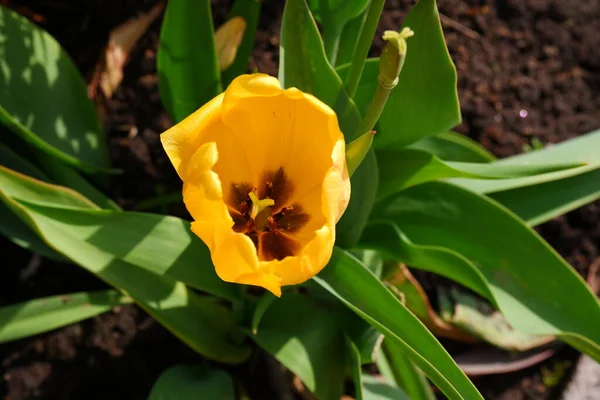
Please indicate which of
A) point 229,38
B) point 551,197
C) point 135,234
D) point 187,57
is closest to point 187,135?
point 135,234

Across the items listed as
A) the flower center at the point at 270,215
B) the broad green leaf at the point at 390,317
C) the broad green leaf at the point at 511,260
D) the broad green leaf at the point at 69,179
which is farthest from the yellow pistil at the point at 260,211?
the broad green leaf at the point at 69,179

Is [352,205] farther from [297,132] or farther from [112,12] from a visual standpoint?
[112,12]

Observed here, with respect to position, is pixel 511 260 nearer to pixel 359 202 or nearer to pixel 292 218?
pixel 359 202

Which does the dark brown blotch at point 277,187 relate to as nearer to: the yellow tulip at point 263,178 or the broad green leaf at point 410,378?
the yellow tulip at point 263,178

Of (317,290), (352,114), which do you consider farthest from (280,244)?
(317,290)

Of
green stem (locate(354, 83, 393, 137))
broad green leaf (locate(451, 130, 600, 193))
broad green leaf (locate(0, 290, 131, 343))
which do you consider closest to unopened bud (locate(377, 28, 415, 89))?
green stem (locate(354, 83, 393, 137))

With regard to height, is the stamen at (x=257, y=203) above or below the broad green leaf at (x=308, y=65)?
below
